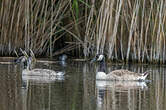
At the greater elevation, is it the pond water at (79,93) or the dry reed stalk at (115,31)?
the dry reed stalk at (115,31)

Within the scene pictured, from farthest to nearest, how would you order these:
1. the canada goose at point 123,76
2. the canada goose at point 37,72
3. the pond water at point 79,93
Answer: the canada goose at point 37,72 → the canada goose at point 123,76 → the pond water at point 79,93

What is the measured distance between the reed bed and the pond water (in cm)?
157

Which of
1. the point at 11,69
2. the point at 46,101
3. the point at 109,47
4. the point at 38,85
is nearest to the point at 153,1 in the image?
the point at 109,47

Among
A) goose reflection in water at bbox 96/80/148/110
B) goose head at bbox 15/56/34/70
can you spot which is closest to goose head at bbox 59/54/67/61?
goose head at bbox 15/56/34/70

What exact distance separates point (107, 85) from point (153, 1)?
4.22m

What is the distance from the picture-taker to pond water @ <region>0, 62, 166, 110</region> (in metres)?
8.84

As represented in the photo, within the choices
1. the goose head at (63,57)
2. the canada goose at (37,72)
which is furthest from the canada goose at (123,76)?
the goose head at (63,57)

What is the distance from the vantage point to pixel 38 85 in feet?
37.7

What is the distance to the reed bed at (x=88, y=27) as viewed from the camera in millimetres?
15297

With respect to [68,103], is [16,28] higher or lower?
higher

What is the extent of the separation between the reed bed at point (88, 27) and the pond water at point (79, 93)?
5.14ft

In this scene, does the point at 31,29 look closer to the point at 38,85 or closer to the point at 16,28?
the point at 16,28

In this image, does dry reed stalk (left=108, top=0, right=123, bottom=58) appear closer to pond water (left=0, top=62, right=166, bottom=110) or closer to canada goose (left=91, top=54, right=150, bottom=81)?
pond water (left=0, top=62, right=166, bottom=110)

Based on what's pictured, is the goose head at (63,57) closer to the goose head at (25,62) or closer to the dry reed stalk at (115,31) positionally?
the goose head at (25,62)
